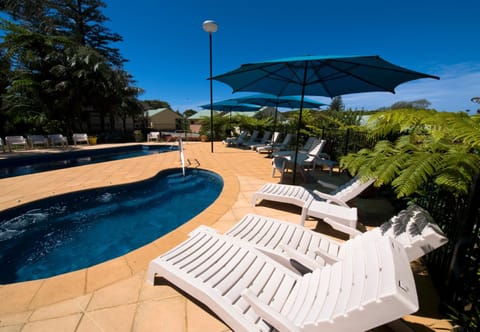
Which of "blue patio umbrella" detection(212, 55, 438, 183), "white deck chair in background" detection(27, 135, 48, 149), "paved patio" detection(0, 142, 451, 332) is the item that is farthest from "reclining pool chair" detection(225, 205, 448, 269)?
"white deck chair in background" detection(27, 135, 48, 149)

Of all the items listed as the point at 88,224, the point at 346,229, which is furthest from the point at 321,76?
the point at 88,224

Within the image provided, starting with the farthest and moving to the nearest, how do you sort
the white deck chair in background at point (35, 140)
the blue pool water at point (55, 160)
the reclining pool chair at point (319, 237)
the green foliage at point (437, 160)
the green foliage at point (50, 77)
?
the green foliage at point (50, 77), the white deck chair in background at point (35, 140), the blue pool water at point (55, 160), the reclining pool chair at point (319, 237), the green foliage at point (437, 160)

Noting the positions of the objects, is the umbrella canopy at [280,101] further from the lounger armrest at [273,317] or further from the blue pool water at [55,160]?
the lounger armrest at [273,317]

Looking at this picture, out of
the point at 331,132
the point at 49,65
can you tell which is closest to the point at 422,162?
the point at 331,132

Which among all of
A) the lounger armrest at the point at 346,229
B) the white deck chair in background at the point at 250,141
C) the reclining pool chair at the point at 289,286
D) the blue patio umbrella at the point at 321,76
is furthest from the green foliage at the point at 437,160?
the white deck chair in background at the point at 250,141

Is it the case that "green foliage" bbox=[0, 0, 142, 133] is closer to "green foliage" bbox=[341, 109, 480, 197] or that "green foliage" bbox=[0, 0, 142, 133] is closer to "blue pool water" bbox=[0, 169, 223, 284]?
"blue pool water" bbox=[0, 169, 223, 284]

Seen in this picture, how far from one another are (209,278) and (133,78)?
2733 centimetres

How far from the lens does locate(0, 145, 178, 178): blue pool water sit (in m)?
8.90

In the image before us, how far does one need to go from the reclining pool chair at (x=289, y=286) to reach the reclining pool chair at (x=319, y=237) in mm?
178

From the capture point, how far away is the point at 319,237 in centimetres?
257

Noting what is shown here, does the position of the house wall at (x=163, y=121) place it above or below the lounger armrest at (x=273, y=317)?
above

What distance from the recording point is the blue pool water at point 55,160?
8.90 meters

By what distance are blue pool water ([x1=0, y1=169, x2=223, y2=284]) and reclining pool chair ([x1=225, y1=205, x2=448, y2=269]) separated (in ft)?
7.45

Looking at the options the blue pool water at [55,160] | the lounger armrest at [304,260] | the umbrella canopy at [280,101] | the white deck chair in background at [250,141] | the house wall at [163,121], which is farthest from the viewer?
the house wall at [163,121]
